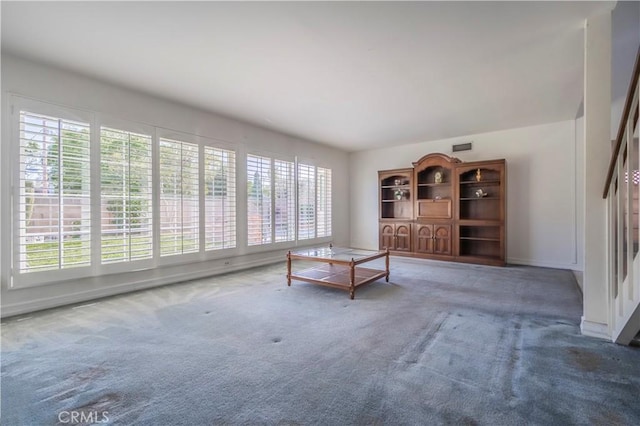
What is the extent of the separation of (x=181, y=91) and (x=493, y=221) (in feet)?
17.2

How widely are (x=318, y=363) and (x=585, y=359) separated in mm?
1771

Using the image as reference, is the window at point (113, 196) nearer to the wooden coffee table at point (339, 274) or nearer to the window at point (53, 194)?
the window at point (53, 194)

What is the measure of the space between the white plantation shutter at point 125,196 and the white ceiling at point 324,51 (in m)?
0.70

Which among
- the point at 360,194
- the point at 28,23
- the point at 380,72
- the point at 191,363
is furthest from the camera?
the point at 360,194

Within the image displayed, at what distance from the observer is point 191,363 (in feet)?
6.48

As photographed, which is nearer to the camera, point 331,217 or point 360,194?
point 331,217

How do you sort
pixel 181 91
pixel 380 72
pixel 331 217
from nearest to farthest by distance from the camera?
1. pixel 380 72
2. pixel 181 91
3. pixel 331 217

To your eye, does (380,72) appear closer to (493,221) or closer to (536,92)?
(536,92)

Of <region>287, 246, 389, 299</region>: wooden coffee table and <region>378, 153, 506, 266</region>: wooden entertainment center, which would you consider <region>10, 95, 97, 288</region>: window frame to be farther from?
<region>378, 153, 506, 266</region>: wooden entertainment center

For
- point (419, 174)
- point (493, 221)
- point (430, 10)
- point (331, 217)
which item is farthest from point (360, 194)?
point (430, 10)

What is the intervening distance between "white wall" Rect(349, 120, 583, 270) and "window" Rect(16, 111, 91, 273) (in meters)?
6.03

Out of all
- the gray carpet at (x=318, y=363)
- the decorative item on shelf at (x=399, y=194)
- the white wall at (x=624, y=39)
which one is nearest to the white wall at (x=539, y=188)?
the decorative item on shelf at (x=399, y=194)

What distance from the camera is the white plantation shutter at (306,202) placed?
6047 mm

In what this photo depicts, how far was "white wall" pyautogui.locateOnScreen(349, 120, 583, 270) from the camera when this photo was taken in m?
4.91
